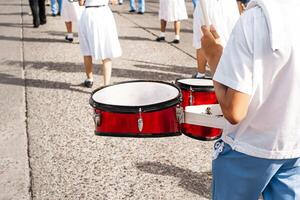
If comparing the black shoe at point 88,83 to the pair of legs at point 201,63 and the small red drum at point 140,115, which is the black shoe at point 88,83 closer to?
the pair of legs at point 201,63

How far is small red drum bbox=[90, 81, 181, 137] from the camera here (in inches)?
77.7

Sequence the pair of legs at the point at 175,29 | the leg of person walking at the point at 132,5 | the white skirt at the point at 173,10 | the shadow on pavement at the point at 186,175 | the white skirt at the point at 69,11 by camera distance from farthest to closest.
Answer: the leg of person walking at the point at 132,5 → the pair of legs at the point at 175,29 → the white skirt at the point at 69,11 → the white skirt at the point at 173,10 → the shadow on pavement at the point at 186,175

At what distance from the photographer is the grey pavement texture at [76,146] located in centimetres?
305

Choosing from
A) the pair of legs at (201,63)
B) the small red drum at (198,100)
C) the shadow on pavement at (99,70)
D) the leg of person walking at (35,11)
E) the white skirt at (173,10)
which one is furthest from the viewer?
the leg of person walking at (35,11)

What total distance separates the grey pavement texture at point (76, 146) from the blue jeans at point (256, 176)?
4.45 feet

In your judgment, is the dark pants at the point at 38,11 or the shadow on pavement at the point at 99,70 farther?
the dark pants at the point at 38,11

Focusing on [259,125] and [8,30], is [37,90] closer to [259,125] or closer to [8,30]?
[259,125]

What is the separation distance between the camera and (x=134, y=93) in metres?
2.36

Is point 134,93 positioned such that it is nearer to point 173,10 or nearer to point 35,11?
point 173,10

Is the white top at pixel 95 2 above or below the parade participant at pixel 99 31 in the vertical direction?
above

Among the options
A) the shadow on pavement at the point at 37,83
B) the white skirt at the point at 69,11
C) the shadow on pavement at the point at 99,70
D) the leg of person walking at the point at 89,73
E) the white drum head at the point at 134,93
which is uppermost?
the white drum head at the point at 134,93

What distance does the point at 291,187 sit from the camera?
1509 mm

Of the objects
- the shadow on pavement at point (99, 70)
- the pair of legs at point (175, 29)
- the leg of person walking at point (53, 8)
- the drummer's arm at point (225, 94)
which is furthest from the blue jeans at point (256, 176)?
the leg of person walking at point (53, 8)

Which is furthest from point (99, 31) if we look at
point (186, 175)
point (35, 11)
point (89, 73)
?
point (35, 11)
